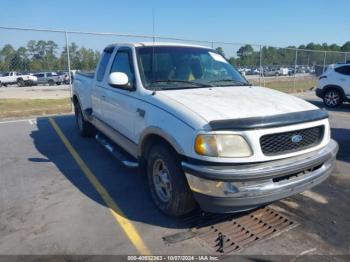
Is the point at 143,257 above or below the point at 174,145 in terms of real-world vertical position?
below

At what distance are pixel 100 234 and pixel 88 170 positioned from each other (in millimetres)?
2160

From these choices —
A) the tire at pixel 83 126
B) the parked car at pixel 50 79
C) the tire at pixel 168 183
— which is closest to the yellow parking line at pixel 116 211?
the tire at pixel 168 183

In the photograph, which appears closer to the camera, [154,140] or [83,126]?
[154,140]

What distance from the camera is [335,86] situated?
12531 millimetres

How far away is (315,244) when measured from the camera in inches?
135

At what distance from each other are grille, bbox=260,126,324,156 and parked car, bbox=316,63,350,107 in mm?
9759

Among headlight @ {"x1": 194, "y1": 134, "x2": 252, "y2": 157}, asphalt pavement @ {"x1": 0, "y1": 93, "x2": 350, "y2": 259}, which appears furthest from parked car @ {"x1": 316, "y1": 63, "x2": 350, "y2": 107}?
headlight @ {"x1": 194, "y1": 134, "x2": 252, "y2": 157}

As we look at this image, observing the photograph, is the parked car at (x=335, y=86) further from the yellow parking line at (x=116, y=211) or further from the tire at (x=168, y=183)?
the tire at (x=168, y=183)

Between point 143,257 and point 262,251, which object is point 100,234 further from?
point 262,251

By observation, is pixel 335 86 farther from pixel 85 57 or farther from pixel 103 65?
pixel 85 57

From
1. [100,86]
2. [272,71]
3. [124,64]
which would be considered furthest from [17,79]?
[124,64]

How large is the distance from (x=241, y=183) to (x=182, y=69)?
210cm

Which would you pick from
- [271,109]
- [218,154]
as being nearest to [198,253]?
[218,154]

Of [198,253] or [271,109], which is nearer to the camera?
[198,253]
